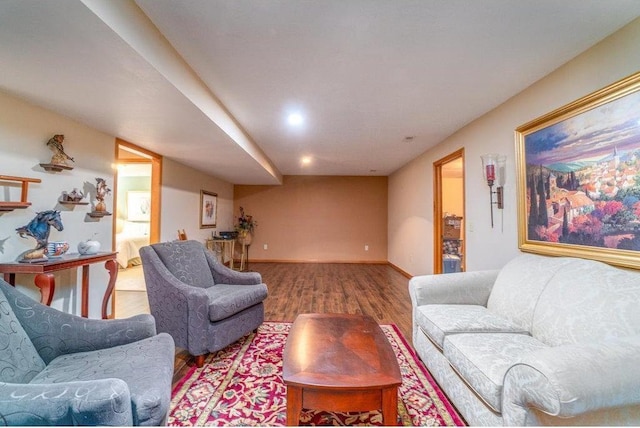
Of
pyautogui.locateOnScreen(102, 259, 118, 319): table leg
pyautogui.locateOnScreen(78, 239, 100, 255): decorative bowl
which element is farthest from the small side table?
pyautogui.locateOnScreen(78, 239, 100, 255): decorative bowl

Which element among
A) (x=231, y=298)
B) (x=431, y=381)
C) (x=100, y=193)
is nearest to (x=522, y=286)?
(x=431, y=381)

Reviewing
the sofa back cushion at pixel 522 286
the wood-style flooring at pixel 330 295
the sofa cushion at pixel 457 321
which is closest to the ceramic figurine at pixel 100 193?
the wood-style flooring at pixel 330 295

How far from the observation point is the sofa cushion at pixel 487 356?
46.7 inches

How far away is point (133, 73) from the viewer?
64.2 inches

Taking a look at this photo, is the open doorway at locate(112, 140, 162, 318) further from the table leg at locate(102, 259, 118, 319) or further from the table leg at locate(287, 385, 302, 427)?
the table leg at locate(287, 385, 302, 427)

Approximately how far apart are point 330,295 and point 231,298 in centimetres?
199

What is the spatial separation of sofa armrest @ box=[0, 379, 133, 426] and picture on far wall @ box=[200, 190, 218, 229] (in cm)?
451

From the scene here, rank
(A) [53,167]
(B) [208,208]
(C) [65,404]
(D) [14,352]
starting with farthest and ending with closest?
(B) [208,208]
(A) [53,167]
(D) [14,352]
(C) [65,404]

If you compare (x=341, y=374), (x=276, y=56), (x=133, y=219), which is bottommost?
(x=341, y=374)

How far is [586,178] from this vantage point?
68.5 inches

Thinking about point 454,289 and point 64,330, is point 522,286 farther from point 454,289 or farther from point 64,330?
point 64,330

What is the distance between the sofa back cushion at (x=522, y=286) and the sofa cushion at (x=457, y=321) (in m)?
0.08

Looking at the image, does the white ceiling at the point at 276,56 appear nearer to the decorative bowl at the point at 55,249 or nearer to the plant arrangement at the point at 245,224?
the decorative bowl at the point at 55,249

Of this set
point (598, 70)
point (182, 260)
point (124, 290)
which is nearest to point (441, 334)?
point (598, 70)
